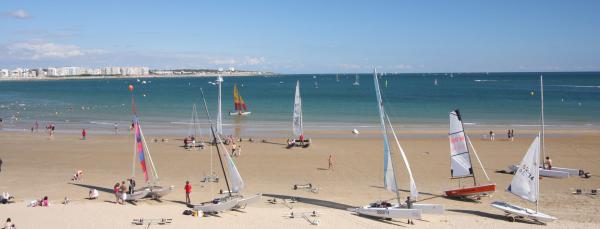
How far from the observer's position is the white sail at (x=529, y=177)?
19469 mm

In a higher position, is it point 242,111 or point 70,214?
point 242,111

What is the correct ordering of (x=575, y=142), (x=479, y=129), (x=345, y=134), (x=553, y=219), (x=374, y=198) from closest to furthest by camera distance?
(x=553, y=219)
(x=374, y=198)
(x=575, y=142)
(x=345, y=134)
(x=479, y=129)

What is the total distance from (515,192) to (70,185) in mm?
19748

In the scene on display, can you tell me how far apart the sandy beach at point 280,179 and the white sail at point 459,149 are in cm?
145

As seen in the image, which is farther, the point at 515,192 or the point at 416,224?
the point at 515,192

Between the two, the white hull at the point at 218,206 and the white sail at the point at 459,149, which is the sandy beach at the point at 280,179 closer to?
the white hull at the point at 218,206

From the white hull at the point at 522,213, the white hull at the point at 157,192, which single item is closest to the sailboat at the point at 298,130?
the white hull at the point at 157,192

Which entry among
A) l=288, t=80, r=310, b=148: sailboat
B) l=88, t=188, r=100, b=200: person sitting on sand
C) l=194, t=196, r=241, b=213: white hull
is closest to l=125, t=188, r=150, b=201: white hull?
l=88, t=188, r=100, b=200: person sitting on sand

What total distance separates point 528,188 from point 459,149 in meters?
3.76

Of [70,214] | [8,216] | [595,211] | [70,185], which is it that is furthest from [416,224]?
[70,185]

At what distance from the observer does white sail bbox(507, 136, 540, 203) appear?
766 inches

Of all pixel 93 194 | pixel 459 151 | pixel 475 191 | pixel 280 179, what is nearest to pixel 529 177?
pixel 475 191

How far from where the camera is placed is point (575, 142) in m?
38.4

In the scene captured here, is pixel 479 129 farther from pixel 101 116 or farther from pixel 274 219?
pixel 101 116
